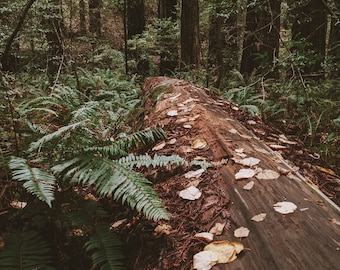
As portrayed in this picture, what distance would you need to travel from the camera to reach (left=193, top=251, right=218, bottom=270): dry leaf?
1298mm

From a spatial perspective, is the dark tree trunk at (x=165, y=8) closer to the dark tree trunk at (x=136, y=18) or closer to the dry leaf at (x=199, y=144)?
the dark tree trunk at (x=136, y=18)

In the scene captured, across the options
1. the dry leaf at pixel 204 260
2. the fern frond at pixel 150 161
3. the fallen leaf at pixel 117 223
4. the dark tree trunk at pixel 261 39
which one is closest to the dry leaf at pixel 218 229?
the dry leaf at pixel 204 260

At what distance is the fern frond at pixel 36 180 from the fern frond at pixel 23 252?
263 mm

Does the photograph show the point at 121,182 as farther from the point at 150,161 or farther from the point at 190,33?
the point at 190,33

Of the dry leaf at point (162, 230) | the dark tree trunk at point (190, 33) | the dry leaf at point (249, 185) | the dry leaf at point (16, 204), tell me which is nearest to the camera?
the dry leaf at point (162, 230)

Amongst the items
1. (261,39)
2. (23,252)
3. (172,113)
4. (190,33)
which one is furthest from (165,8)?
(23,252)

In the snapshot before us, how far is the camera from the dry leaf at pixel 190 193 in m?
1.78

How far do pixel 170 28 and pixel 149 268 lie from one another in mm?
7826

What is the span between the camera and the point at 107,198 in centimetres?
222

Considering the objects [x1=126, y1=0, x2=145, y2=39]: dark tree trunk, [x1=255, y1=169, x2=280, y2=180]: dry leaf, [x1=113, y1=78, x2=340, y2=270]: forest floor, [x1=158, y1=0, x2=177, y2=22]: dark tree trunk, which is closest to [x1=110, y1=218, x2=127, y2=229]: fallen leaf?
[x1=113, y1=78, x2=340, y2=270]: forest floor

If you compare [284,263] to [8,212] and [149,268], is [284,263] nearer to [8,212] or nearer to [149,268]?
[149,268]

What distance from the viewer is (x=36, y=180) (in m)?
1.59

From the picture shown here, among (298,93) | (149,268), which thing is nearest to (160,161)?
(149,268)

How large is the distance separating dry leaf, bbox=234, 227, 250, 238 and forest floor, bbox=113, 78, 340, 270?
41 mm
